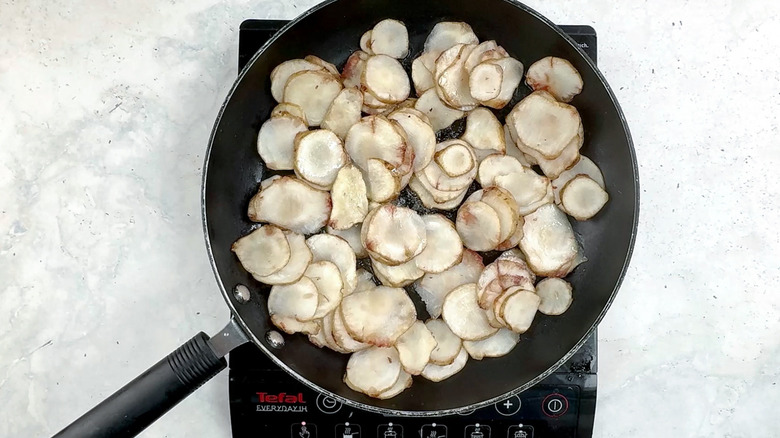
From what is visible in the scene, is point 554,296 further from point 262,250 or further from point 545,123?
point 262,250

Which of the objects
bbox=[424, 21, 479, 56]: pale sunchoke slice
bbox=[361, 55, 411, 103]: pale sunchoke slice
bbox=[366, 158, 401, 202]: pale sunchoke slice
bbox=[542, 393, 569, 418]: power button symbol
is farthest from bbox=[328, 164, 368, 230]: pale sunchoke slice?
bbox=[542, 393, 569, 418]: power button symbol

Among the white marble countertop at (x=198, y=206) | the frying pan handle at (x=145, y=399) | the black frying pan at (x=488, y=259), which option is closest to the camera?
the frying pan handle at (x=145, y=399)

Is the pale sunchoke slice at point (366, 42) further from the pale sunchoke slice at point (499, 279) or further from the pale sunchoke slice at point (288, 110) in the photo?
the pale sunchoke slice at point (499, 279)

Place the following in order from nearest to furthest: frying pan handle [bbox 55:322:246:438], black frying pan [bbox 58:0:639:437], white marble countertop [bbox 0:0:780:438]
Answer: frying pan handle [bbox 55:322:246:438] → black frying pan [bbox 58:0:639:437] → white marble countertop [bbox 0:0:780:438]

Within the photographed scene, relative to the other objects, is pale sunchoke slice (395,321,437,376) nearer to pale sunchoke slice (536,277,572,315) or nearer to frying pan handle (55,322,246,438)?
pale sunchoke slice (536,277,572,315)

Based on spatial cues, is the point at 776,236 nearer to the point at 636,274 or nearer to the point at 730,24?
the point at 636,274

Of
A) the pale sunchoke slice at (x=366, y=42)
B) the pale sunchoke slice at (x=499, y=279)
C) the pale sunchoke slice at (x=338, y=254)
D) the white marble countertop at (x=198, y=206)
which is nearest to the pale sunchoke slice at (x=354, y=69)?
the pale sunchoke slice at (x=366, y=42)

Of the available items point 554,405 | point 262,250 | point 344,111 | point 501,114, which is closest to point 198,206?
point 262,250
